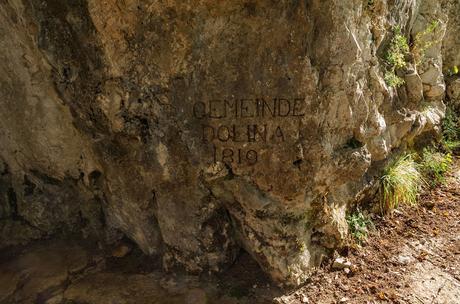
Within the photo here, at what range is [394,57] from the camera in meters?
3.85

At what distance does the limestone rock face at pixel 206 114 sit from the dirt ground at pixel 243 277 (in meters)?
0.17

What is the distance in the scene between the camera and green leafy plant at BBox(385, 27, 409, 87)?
383 cm

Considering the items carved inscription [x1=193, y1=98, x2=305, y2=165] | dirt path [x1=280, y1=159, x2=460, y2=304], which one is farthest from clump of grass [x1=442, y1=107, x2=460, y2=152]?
carved inscription [x1=193, y1=98, x2=305, y2=165]

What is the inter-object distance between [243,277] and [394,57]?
2.71 m

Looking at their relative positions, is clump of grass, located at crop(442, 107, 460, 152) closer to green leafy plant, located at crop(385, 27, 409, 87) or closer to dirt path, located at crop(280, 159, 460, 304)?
dirt path, located at crop(280, 159, 460, 304)

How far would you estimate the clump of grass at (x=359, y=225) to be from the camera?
12.6 ft

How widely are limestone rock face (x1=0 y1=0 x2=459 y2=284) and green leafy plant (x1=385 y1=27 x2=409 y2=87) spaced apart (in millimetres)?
94

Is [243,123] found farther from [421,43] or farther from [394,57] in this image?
Answer: [421,43]

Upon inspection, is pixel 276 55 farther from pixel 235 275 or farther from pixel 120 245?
pixel 120 245

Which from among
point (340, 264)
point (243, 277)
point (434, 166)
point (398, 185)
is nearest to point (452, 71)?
point (434, 166)

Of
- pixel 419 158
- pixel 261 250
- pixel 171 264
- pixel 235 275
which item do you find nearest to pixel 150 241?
pixel 171 264

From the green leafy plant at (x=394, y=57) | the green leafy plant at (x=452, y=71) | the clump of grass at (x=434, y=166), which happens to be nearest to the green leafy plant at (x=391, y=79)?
the green leafy plant at (x=394, y=57)

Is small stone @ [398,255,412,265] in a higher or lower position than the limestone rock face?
lower

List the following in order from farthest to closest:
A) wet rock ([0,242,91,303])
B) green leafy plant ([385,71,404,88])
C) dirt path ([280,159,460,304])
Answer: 1. green leafy plant ([385,71,404,88])
2. wet rock ([0,242,91,303])
3. dirt path ([280,159,460,304])
